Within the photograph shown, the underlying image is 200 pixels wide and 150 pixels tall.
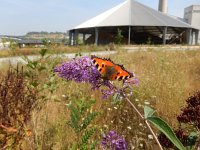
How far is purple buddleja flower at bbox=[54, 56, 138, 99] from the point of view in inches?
86.2

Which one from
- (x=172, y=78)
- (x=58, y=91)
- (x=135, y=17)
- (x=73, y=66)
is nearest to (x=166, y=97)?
(x=172, y=78)

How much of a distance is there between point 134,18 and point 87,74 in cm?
4090

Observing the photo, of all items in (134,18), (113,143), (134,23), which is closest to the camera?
(113,143)

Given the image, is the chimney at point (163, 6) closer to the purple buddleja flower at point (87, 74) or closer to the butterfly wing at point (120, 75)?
the purple buddleja flower at point (87, 74)

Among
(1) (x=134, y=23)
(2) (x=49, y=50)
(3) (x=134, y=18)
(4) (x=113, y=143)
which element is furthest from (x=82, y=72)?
(3) (x=134, y=18)

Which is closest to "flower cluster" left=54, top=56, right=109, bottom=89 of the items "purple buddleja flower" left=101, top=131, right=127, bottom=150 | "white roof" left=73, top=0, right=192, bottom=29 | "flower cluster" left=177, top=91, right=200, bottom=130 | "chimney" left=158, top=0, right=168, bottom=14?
"purple buddleja flower" left=101, top=131, right=127, bottom=150

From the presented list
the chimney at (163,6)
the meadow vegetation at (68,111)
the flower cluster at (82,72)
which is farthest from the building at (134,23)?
the flower cluster at (82,72)

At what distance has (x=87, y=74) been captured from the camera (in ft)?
7.30

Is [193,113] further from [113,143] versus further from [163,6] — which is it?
[163,6]

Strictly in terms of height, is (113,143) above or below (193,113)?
below

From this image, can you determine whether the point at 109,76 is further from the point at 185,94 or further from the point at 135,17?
the point at 135,17

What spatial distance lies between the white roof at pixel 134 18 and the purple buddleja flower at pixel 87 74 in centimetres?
3889

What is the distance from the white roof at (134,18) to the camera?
41.7 m

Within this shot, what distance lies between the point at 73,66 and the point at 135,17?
41.3 metres
